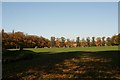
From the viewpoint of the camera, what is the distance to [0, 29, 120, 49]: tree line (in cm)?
9312

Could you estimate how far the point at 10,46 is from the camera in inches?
3583


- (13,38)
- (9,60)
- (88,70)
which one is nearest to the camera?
(88,70)

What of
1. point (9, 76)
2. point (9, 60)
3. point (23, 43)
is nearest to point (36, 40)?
point (23, 43)

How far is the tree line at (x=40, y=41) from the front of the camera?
9312cm

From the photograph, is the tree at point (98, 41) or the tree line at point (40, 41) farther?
the tree at point (98, 41)

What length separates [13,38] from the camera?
98.9 meters

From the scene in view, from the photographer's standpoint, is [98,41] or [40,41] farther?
[98,41]

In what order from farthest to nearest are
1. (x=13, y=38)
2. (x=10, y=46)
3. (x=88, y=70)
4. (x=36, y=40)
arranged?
(x=36, y=40), (x=13, y=38), (x=10, y=46), (x=88, y=70)

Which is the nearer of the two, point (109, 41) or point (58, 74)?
point (58, 74)

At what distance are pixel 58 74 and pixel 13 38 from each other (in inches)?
3524

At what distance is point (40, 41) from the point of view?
117 metres

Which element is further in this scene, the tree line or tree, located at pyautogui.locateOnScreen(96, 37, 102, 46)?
tree, located at pyautogui.locateOnScreen(96, 37, 102, 46)

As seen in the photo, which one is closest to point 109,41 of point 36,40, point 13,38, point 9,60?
point 36,40

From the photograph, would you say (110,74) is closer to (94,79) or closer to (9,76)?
(94,79)
